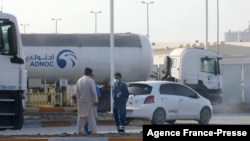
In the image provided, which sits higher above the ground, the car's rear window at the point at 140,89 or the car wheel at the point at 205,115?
the car's rear window at the point at 140,89

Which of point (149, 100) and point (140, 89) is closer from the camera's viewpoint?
point (149, 100)

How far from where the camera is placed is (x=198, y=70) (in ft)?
122

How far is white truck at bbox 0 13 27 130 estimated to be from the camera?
15414 millimetres

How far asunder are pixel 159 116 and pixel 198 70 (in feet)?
37.6

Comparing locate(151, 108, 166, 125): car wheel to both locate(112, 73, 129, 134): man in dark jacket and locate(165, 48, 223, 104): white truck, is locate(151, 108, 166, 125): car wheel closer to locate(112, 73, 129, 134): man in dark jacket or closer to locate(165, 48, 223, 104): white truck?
locate(112, 73, 129, 134): man in dark jacket

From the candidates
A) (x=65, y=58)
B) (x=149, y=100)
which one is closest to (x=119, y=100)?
(x=149, y=100)

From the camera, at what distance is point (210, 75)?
37531mm

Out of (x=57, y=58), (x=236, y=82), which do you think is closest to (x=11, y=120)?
(x=57, y=58)

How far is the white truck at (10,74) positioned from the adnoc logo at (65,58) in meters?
18.7

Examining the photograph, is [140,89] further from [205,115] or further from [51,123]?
[51,123]

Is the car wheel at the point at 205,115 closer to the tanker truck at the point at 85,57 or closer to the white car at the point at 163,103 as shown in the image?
the white car at the point at 163,103

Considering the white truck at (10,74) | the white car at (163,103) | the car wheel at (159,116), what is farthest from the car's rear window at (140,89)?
the white truck at (10,74)

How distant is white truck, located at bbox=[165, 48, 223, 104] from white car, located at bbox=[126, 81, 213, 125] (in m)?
9.15

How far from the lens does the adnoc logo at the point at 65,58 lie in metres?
34.7
